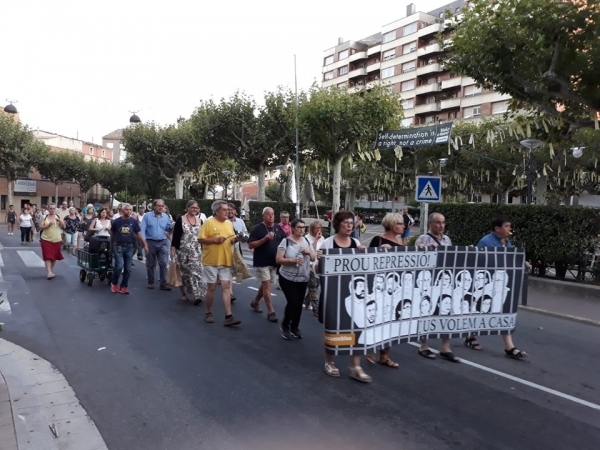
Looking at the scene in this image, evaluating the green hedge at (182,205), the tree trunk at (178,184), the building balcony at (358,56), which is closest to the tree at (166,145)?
the tree trunk at (178,184)

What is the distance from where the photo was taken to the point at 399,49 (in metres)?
67.4

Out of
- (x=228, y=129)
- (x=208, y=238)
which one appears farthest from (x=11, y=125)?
(x=208, y=238)

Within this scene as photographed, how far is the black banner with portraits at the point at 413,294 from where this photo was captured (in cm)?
485

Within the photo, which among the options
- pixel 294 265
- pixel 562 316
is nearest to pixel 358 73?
pixel 562 316

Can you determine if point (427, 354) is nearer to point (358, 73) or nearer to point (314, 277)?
point (314, 277)

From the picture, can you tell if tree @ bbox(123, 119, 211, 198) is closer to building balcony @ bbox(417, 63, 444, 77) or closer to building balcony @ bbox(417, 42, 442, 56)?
building balcony @ bbox(417, 63, 444, 77)

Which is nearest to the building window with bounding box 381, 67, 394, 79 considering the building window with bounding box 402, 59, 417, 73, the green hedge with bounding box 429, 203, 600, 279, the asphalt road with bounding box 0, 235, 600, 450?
the building window with bounding box 402, 59, 417, 73

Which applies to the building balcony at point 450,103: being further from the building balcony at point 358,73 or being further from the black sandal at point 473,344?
the black sandal at point 473,344

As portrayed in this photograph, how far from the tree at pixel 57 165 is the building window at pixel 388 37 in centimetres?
4293

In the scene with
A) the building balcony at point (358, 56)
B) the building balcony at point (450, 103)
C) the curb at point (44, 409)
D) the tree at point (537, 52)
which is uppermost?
the building balcony at point (358, 56)

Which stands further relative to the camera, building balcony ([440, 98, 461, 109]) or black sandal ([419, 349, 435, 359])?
building balcony ([440, 98, 461, 109])

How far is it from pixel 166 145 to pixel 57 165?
69.7 feet

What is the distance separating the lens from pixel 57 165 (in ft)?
167

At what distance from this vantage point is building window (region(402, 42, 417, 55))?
65000 mm
